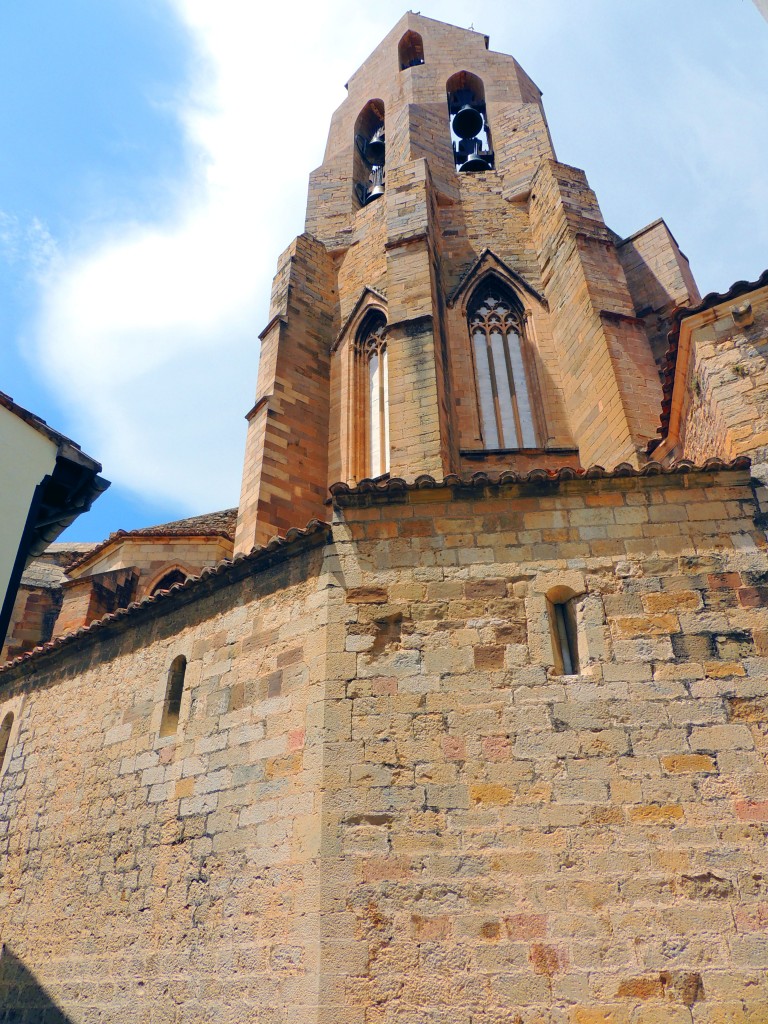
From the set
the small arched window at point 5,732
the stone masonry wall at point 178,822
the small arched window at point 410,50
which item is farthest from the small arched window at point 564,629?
the small arched window at point 410,50

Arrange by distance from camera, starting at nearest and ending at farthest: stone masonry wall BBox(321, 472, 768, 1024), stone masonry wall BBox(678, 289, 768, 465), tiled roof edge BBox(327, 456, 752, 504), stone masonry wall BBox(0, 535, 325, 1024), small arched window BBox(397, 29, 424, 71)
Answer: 1. stone masonry wall BBox(321, 472, 768, 1024)
2. stone masonry wall BBox(0, 535, 325, 1024)
3. tiled roof edge BBox(327, 456, 752, 504)
4. stone masonry wall BBox(678, 289, 768, 465)
5. small arched window BBox(397, 29, 424, 71)

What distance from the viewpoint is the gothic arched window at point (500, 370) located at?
1229 centimetres

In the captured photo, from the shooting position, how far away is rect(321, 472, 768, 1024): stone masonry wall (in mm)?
4723

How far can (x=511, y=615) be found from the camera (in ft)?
19.5

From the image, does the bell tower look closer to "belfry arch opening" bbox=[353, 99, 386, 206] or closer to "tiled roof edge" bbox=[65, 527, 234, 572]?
"belfry arch opening" bbox=[353, 99, 386, 206]

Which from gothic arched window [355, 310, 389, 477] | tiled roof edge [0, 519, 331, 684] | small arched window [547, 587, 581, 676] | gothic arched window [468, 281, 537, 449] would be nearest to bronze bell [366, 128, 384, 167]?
gothic arched window [355, 310, 389, 477]

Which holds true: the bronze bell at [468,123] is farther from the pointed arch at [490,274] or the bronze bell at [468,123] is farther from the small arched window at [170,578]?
the small arched window at [170,578]

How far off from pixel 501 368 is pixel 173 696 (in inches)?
324

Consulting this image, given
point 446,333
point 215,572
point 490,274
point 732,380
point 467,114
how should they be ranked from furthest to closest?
1. point 467,114
2. point 490,274
3. point 446,333
4. point 215,572
5. point 732,380

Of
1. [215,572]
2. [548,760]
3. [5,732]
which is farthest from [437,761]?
[5,732]

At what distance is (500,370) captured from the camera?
12992 millimetres

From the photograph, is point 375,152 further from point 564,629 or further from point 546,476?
point 564,629

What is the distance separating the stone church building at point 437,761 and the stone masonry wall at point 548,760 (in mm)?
17

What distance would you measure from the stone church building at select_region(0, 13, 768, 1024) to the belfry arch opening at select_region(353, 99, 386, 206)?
11974 millimetres
